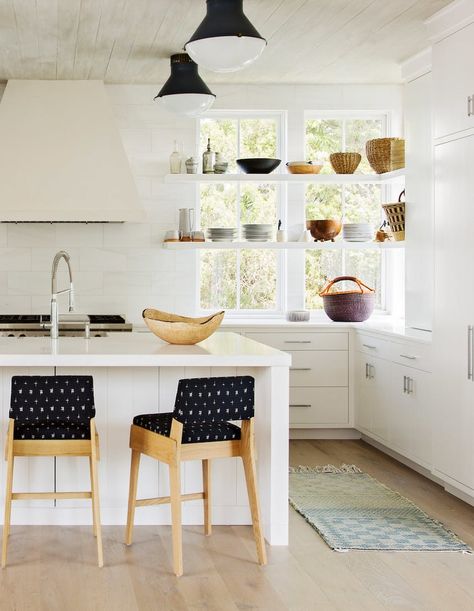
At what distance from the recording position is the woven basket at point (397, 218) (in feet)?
20.5

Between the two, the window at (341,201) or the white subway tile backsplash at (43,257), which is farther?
the window at (341,201)

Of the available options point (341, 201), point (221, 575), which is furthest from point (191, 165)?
point (221, 575)

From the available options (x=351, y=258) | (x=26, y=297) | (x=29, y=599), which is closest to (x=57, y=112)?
(x=26, y=297)

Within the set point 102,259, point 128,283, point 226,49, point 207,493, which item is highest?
point 226,49

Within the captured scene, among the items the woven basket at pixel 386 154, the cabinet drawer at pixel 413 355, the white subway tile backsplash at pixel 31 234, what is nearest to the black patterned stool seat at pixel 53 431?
the cabinet drawer at pixel 413 355

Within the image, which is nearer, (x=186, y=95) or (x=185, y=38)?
(x=186, y=95)

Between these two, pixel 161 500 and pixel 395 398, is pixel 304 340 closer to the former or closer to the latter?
pixel 395 398

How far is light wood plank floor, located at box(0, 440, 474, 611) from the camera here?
10.7 feet

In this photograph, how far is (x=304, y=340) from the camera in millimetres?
6559

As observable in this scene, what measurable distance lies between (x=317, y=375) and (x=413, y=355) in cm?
127

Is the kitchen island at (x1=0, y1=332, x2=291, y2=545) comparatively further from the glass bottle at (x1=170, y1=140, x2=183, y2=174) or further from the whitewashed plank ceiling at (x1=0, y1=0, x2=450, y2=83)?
the glass bottle at (x1=170, y1=140, x2=183, y2=174)

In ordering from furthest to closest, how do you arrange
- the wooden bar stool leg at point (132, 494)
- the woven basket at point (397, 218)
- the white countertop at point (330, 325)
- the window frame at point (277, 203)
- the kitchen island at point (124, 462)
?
1. the window frame at point (277, 203)
2. the woven basket at point (397, 218)
3. the white countertop at point (330, 325)
4. the kitchen island at point (124, 462)
5. the wooden bar stool leg at point (132, 494)

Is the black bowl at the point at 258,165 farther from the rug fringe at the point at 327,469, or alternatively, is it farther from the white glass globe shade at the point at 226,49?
the white glass globe shade at the point at 226,49

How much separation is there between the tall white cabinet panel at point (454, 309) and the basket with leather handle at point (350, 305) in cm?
171
